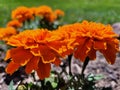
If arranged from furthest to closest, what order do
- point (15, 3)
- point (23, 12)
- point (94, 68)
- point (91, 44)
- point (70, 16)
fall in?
point (15, 3), point (70, 16), point (23, 12), point (94, 68), point (91, 44)

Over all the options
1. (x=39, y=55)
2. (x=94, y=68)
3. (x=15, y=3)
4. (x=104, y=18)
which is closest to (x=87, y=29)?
(x=39, y=55)

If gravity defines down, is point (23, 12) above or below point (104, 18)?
above

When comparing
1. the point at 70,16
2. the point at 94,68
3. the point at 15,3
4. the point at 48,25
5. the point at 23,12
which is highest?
the point at 94,68

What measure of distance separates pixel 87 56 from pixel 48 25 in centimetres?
563

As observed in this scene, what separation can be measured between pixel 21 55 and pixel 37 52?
0.44ft

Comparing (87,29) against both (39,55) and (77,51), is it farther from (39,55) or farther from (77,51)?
(39,55)

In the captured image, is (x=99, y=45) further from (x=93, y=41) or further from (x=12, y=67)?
(x=12, y=67)

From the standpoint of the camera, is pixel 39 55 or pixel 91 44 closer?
pixel 39 55

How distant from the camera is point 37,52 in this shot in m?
3.54

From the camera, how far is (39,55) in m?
3.50

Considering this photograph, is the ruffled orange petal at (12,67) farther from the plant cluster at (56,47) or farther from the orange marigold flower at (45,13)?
the orange marigold flower at (45,13)

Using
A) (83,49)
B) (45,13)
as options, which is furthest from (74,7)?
(83,49)

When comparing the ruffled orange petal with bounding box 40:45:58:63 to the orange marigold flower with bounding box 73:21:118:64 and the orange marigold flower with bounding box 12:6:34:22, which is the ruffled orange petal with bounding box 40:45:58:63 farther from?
the orange marigold flower with bounding box 12:6:34:22

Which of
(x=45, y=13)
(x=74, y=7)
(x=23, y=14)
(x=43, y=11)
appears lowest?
(x=74, y=7)
